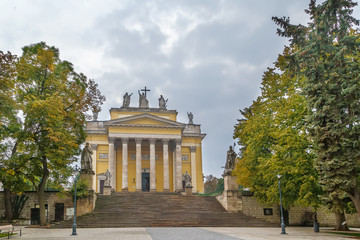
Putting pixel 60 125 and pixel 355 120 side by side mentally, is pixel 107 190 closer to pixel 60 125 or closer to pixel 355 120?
pixel 60 125

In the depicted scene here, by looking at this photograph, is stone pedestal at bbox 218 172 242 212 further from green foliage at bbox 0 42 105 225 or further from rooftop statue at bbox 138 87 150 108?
rooftop statue at bbox 138 87 150 108

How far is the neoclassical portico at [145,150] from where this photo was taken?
Answer: 4450cm

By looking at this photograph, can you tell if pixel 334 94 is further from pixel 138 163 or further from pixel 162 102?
pixel 162 102

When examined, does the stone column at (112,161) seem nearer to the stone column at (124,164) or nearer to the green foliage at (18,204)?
the stone column at (124,164)

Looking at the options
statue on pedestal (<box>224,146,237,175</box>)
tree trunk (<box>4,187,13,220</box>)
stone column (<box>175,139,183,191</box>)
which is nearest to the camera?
tree trunk (<box>4,187,13,220</box>)

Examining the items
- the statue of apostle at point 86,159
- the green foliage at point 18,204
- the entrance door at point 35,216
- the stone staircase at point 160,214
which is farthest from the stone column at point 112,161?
the green foliage at point 18,204

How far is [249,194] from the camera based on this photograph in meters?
30.2

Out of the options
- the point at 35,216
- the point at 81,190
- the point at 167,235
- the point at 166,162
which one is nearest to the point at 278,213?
the point at 167,235

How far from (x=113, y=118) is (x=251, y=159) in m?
26.4

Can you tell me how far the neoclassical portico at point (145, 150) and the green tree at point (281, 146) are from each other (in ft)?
59.9

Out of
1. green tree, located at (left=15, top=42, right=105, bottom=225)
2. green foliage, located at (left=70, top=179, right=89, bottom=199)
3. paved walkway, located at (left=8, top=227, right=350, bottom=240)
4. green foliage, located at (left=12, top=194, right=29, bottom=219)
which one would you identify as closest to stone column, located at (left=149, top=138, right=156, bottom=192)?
green foliage, located at (left=70, top=179, right=89, bottom=199)

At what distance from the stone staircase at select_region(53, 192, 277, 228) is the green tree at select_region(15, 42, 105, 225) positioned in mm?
4016

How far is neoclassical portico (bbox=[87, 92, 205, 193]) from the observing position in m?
44.5

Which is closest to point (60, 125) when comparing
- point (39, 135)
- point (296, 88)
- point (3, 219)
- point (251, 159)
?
point (39, 135)
